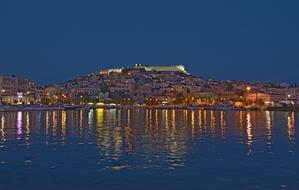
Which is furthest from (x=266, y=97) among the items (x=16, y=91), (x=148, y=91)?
(x=16, y=91)

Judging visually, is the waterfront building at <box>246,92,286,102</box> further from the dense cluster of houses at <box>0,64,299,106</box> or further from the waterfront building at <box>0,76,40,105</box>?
the waterfront building at <box>0,76,40,105</box>

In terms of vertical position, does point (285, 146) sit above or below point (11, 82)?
below

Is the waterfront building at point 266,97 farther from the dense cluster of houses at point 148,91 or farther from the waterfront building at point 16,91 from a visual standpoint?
the waterfront building at point 16,91

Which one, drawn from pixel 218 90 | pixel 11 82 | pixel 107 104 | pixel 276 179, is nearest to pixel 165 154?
pixel 276 179

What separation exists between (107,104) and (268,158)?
137 metres

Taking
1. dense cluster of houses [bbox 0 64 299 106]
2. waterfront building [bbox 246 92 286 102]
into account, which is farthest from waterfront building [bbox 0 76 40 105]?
waterfront building [bbox 246 92 286 102]

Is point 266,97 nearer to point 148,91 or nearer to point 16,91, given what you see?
point 148,91

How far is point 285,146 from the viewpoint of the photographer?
1858 centimetres

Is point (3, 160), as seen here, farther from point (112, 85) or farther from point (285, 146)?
point (112, 85)

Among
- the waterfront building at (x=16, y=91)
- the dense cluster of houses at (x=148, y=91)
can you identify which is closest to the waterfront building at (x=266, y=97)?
the dense cluster of houses at (x=148, y=91)

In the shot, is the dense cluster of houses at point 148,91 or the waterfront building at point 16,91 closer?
the waterfront building at point 16,91

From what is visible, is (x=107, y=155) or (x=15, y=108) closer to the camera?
(x=107, y=155)

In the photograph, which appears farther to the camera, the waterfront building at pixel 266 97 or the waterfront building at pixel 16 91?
the waterfront building at pixel 266 97

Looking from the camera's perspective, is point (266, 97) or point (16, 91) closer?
point (16, 91)
